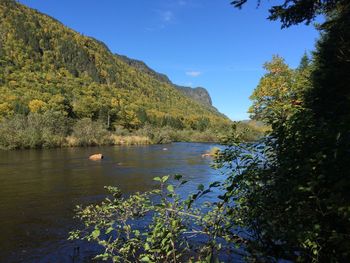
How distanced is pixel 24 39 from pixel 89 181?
131m

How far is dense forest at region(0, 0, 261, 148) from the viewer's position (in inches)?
2207

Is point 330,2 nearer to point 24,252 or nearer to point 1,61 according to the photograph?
point 24,252

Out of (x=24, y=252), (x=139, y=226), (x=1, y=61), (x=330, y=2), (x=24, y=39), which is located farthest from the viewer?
(x=24, y=39)

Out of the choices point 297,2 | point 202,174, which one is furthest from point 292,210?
point 202,174

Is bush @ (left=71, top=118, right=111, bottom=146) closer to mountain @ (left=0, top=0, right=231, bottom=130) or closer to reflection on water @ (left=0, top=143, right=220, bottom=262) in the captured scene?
mountain @ (left=0, top=0, right=231, bottom=130)

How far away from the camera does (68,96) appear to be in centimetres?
9619

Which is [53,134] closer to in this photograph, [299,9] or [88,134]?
[88,134]

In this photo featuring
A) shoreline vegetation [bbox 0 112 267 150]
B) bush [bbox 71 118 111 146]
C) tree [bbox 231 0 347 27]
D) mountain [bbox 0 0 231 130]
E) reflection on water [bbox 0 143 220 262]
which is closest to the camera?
tree [bbox 231 0 347 27]

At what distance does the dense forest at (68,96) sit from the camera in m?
56.1

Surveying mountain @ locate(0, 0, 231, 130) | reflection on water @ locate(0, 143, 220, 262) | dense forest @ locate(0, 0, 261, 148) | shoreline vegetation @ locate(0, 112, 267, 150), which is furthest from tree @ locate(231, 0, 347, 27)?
mountain @ locate(0, 0, 231, 130)

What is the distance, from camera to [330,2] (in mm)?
6648

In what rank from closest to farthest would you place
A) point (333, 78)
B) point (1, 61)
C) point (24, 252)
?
point (24, 252) < point (333, 78) < point (1, 61)

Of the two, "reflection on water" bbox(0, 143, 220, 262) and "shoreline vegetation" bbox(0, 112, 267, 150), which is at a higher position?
"shoreline vegetation" bbox(0, 112, 267, 150)

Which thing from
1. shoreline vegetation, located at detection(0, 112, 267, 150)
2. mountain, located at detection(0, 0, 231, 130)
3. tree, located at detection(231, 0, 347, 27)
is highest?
mountain, located at detection(0, 0, 231, 130)
